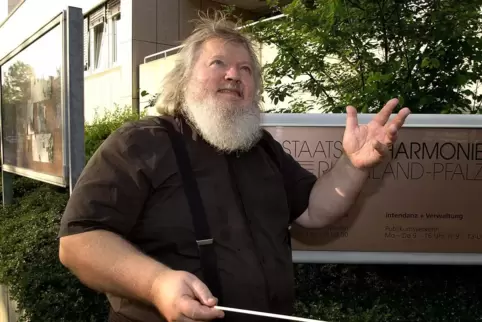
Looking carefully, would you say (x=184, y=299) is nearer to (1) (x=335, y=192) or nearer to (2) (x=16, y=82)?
(1) (x=335, y=192)

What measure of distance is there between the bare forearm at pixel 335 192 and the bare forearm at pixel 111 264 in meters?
0.89

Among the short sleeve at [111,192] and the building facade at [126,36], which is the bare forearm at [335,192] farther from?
the building facade at [126,36]

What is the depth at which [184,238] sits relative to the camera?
1598 mm

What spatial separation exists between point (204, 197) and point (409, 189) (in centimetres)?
214

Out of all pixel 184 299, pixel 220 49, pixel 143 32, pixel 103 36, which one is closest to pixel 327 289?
pixel 220 49

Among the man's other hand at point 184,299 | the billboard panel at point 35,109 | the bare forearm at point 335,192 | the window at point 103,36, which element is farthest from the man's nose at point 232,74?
the window at point 103,36

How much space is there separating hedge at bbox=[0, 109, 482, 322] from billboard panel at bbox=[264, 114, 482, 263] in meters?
0.42

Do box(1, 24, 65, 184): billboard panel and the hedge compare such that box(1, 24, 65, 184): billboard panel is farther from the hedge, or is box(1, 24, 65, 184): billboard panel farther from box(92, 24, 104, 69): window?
box(92, 24, 104, 69): window

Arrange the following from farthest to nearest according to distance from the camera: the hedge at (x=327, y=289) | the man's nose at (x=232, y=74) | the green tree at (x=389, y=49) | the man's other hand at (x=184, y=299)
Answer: the green tree at (x=389, y=49), the hedge at (x=327, y=289), the man's nose at (x=232, y=74), the man's other hand at (x=184, y=299)

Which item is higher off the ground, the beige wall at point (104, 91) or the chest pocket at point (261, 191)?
the beige wall at point (104, 91)

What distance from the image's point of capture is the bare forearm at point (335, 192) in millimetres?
2021

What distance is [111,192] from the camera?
5.01ft

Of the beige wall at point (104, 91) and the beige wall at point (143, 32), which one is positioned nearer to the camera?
the beige wall at point (143, 32)

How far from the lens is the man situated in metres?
1.45
